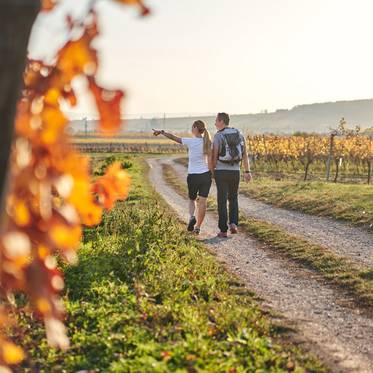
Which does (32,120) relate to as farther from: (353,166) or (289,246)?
(353,166)

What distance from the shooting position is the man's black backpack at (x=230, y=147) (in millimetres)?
10984

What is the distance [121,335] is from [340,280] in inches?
151

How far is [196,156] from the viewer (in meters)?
11.3

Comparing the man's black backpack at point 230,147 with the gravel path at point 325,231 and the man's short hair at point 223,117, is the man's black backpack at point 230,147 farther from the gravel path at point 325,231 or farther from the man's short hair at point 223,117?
the gravel path at point 325,231

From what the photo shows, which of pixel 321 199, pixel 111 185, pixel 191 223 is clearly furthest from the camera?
pixel 321 199

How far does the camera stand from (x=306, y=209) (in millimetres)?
16125

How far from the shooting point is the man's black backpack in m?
11.0

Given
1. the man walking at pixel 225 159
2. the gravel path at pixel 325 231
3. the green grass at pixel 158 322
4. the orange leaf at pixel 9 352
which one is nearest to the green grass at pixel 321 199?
the gravel path at pixel 325 231

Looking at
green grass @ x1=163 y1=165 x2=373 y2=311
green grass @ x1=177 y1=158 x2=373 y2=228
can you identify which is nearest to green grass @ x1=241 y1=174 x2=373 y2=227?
green grass @ x1=177 y1=158 x2=373 y2=228

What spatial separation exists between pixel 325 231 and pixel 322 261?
3.42 meters

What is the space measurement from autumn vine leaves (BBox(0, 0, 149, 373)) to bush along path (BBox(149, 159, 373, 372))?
3530 millimetres

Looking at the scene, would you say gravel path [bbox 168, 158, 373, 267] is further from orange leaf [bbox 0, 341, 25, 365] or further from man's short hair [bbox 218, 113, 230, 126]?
orange leaf [bbox 0, 341, 25, 365]

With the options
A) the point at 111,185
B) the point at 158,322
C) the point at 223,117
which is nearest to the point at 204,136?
the point at 223,117

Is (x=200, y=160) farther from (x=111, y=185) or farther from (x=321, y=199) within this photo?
(x=111, y=185)
